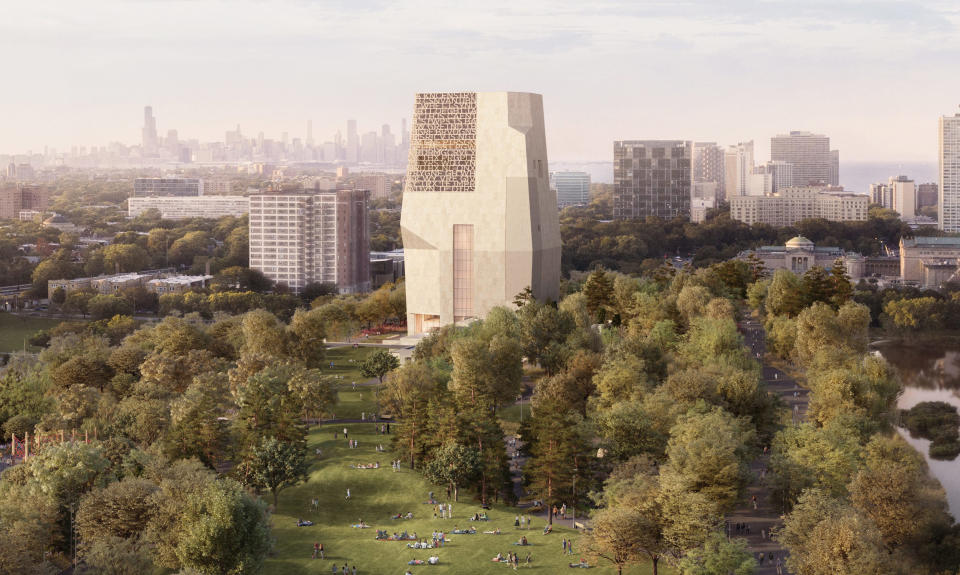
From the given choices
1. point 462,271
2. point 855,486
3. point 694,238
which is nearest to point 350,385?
point 462,271

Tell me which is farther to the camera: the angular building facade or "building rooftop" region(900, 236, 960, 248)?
"building rooftop" region(900, 236, 960, 248)

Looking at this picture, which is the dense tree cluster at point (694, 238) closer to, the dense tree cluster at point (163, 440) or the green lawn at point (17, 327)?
the green lawn at point (17, 327)

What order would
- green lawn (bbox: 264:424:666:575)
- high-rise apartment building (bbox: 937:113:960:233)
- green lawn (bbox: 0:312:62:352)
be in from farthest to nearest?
high-rise apartment building (bbox: 937:113:960:233)
green lawn (bbox: 0:312:62:352)
green lawn (bbox: 264:424:666:575)

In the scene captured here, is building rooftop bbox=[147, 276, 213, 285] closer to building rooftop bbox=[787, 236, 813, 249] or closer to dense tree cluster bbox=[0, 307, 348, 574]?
dense tree cluster bbox=[0, 307, 348, 574]

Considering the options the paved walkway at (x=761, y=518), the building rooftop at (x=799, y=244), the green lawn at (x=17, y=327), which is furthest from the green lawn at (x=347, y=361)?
the building rooftop at (x=799, y=244)

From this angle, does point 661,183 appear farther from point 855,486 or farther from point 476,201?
point 855,486

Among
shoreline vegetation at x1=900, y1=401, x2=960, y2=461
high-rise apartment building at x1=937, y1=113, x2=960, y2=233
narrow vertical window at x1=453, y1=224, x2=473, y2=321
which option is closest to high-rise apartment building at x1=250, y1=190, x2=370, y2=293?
narrow vertical window at x1=453, y1=224, x2=473, y2=321

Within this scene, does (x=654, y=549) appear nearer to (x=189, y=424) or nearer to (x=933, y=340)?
(x=189, y=424)

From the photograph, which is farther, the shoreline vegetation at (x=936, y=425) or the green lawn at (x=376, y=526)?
the shoreline vegetation at (x=936, y=425)
